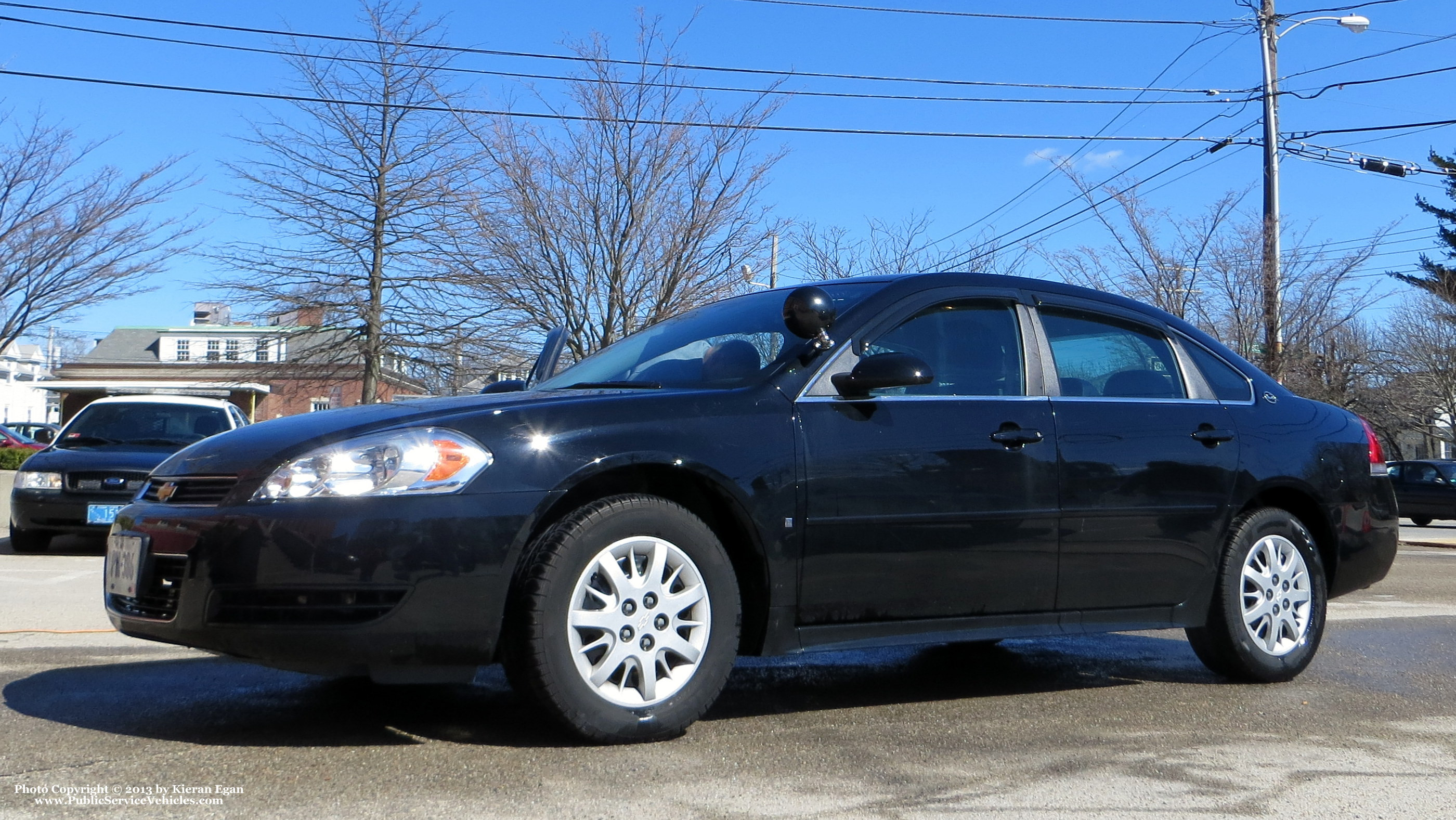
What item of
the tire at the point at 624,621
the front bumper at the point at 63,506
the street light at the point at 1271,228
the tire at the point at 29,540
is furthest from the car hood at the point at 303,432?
the street light at the point at 1271,228

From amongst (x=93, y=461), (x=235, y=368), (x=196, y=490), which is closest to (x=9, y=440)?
(x=235, y=368)

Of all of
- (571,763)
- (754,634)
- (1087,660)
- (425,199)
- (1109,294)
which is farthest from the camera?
(425,199)

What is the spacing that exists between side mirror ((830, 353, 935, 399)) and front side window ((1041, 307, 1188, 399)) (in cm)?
86

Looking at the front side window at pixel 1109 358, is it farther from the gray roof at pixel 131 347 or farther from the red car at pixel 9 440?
the gray roof at pixel 131 347

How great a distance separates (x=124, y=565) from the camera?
383 cm

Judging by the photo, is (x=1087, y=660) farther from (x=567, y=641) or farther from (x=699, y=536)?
(x=567, y=641)

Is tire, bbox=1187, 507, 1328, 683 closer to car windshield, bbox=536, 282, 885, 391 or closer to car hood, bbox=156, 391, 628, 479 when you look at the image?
car windshield, bbox=536, 282, 885, 391

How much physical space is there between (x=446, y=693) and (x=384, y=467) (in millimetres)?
1347

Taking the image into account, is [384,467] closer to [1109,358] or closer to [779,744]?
[779,744]

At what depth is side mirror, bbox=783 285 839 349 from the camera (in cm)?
430

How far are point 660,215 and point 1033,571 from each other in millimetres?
15867

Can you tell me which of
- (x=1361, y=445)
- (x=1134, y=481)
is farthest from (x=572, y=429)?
(x=1361, y=445)

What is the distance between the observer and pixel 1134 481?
4.75m

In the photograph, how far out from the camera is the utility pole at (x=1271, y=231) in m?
22.3
